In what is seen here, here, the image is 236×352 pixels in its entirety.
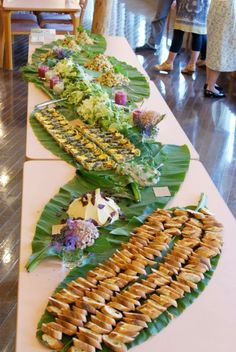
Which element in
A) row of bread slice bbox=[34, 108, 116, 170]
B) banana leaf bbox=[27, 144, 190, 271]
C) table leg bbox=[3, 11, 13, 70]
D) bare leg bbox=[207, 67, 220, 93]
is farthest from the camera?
table leg bbox=[3, 11, 13, 70]

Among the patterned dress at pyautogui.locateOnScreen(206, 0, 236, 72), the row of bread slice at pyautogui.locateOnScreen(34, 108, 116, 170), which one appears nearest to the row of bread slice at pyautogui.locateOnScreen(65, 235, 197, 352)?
the row of bread slice at pyautogui.locateOnScreen(34, 108, 116, 170)

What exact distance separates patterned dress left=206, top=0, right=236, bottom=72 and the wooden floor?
36 cm

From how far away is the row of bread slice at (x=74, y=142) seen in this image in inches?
81.8

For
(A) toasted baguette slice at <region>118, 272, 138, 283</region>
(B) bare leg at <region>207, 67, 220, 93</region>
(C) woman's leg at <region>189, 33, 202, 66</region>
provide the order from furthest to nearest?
1. (C) woman's leg at <region>189, 33, 202, 66</region>
2. (B) bare leg at <region>207, 67, 220, 93</region>
3. (A) toasted baguette slice at <region>118, 272, 138, 283</region>

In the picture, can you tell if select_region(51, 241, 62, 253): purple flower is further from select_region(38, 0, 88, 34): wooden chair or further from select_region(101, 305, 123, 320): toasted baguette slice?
select_region(38, 0, 88, 34): wooden chair

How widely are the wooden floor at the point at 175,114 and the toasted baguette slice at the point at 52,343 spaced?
3.13 feet

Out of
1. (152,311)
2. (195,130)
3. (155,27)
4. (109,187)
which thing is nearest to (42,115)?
(109,187)

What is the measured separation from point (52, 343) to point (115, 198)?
0.71 metres

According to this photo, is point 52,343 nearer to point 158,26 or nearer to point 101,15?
point 101,15

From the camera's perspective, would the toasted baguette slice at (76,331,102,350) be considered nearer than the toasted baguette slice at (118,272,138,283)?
Yes

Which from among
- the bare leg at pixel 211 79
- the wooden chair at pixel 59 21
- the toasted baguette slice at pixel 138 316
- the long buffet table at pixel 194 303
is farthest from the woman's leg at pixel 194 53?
the toasted baguette slice at pixel 138 316

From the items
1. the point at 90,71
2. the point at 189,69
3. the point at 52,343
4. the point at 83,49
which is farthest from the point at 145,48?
the point at 52,343

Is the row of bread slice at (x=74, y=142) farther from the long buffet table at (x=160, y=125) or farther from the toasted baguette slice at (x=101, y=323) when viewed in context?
the toasted baguette slice at (x=101, y=323)

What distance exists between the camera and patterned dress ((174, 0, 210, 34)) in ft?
16.7
